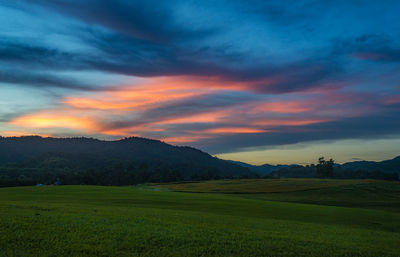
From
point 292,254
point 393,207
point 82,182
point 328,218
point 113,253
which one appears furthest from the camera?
point 82,182

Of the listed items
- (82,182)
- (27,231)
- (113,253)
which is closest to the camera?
(113,253)

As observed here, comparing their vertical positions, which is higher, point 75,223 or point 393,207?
point 75,223

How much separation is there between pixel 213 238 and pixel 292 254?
452 cm

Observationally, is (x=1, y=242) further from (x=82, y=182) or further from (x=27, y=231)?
(x=82, y=182)

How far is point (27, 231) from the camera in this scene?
53.6 ft

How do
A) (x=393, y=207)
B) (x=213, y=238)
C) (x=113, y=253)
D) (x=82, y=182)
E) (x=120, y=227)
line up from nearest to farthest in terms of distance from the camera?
(x=113, y=253) < (x=213, y=238) < (x=120, y=227) < (x=393, y=207) < (x=82, y=182)

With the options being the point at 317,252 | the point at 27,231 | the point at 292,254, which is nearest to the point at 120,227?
the point at 27,231

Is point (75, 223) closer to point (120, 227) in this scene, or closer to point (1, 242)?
point (120, 227)

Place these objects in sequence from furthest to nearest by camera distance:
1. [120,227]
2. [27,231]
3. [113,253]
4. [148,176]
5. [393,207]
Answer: [148,176] → [393,207] → [120,227] → [27,231] → [113,253]

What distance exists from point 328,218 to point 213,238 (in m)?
26.1

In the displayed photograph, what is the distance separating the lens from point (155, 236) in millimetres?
17172

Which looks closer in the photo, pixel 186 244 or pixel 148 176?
pixel 186 244

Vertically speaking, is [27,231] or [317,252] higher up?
[27,231]

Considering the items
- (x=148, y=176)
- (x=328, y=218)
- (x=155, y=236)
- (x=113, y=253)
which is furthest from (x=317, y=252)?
(x=148, y=176)
